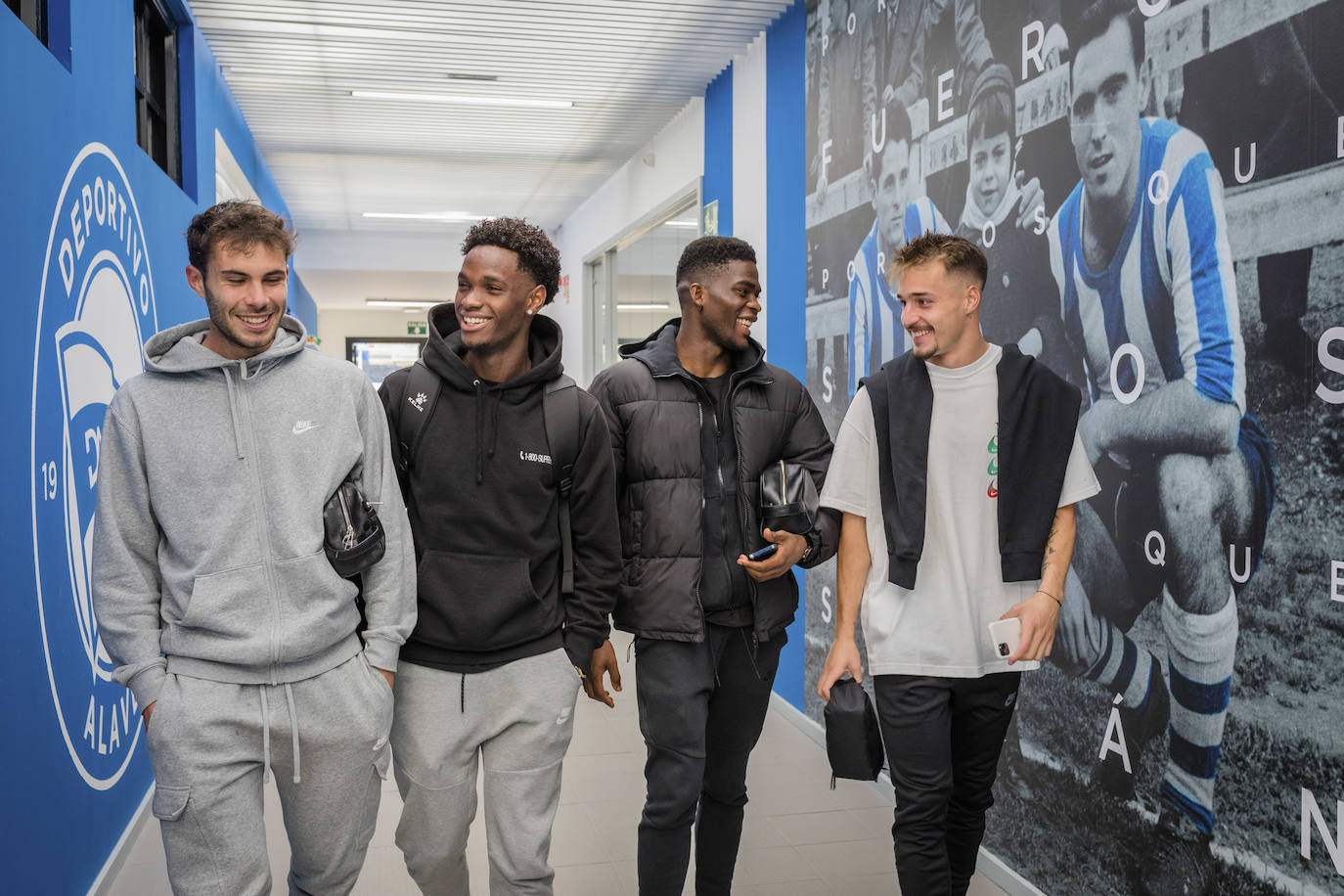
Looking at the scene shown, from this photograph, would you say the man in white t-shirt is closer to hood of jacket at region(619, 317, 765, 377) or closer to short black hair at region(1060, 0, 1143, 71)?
hood of jacket at region(619, 317, 765, 377)

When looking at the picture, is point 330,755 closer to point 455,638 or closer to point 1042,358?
point 455,638

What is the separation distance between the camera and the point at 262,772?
6.52 ft

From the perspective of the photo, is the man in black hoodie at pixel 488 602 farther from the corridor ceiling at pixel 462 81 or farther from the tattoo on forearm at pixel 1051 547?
the corridor ceiling at pixel 462 81

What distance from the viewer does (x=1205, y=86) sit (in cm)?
244

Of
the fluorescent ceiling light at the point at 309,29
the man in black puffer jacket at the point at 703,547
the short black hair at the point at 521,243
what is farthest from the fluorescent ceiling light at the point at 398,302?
the short black hair at the point at 521,243

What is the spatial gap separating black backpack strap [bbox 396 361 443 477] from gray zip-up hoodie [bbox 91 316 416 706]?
0.22 m

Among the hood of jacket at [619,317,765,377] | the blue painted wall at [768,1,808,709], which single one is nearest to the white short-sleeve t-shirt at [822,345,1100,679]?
the hood of jacket at [619,317,765,377]

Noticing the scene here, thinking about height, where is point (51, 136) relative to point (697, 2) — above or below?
below

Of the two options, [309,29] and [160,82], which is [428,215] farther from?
[160,82]

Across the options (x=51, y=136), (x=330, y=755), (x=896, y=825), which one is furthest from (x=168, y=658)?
(x=51, y=136)

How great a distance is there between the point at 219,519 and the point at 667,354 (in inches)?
46.7

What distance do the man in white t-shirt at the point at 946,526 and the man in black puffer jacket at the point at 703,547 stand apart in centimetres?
21

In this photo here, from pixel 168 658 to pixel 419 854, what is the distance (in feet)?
2.21

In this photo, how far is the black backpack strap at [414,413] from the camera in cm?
226
